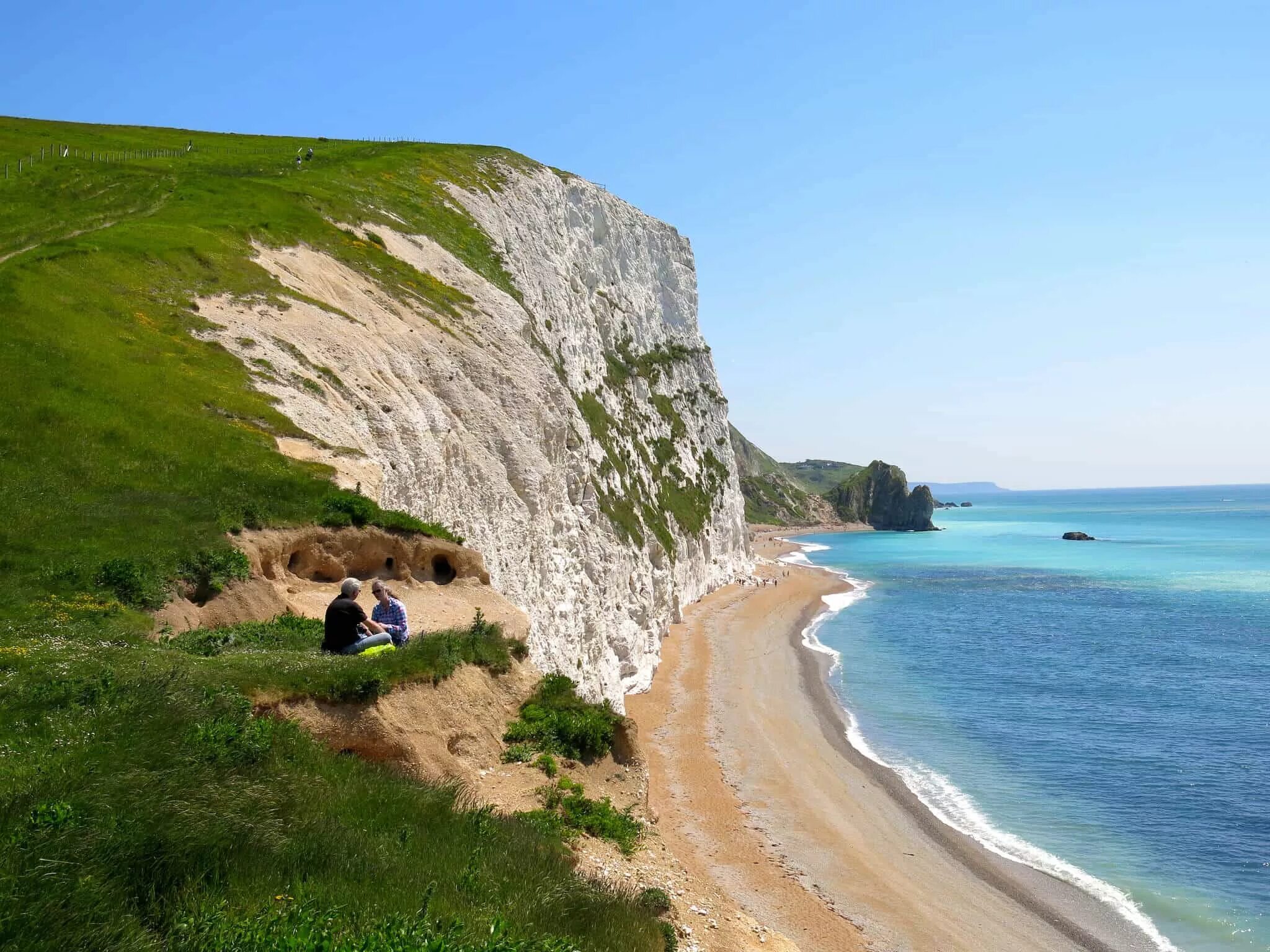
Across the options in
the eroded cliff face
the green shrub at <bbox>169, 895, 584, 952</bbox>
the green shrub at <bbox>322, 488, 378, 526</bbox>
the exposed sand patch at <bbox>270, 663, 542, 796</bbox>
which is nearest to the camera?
the green shrub at <bbox>169, 895, 584, 952</bbox>

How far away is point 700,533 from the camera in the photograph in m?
68.6

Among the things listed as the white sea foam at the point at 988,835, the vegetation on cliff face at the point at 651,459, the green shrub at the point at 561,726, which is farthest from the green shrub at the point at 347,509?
the vegetation on cliff face at the point at 651,459

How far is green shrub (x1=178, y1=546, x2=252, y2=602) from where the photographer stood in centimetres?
1470

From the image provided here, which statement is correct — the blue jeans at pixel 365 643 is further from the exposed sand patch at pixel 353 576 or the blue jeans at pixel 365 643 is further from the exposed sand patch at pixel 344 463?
the exposed sand patch at pixel 344 463

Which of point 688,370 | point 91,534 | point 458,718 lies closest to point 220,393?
point 91,534

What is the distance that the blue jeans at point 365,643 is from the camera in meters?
12.9

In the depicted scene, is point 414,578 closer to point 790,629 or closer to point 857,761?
point 857,761

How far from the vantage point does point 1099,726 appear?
35.7 m

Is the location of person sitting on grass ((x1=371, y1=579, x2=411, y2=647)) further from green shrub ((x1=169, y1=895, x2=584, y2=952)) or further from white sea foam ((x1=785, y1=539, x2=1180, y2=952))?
white sea foam ((x1=785, y1=539, x2=1180, y2=952))

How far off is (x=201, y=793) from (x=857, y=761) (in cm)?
2900

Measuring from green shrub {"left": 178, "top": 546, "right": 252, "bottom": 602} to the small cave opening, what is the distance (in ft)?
15.2

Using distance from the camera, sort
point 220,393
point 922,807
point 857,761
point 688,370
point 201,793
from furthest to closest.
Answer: point 688,370
point 857,761
point 922,807
point 220,393
point 201,793

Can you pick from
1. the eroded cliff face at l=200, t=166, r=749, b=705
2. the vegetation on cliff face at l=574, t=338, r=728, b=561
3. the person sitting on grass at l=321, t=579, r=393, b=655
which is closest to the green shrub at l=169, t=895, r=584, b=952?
the person sitting on grass at l=321, t=579, r=393, b=655

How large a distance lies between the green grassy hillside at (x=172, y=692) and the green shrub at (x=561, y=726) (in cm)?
116
